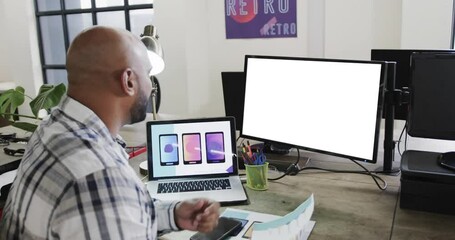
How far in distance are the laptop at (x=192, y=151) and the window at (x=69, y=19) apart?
9.10ft

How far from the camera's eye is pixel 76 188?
0.67 metres

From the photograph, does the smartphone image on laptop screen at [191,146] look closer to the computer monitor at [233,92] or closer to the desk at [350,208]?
the desk at [350,208]

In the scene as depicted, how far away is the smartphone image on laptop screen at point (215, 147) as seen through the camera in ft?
4.80

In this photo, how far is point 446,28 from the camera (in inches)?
113

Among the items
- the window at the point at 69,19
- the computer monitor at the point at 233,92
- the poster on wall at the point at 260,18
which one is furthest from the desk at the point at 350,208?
the window at the point at 69,19

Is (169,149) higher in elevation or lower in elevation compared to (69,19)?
lower

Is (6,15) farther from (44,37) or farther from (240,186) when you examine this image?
(240,186)

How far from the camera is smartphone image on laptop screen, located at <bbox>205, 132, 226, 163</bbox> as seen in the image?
1464 mm

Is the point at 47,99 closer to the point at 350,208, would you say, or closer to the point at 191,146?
the point at 191,146

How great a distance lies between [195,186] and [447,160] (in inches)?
30.8

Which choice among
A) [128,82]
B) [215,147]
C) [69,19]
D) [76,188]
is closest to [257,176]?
[215,147]

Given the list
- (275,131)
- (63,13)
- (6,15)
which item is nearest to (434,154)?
(275,131)

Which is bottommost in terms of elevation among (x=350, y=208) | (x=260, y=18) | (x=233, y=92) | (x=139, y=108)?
(x=350, y=208)

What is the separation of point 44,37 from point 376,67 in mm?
4419
